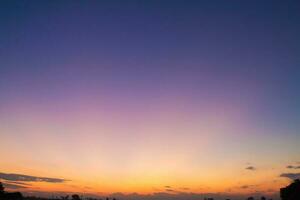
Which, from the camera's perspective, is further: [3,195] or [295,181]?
[3,195]

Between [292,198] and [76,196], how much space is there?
15241 centimetres

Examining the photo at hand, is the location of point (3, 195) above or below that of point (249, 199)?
below

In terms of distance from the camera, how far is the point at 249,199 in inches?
6949

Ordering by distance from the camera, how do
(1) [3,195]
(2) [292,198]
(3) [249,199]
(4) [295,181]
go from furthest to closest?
(3) [249,199]
(1) [3,195]
(4) [295,181]
(2) [292,198]

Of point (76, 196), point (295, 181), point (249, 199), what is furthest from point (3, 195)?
point (249, 199)

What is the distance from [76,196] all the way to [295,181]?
15011 centimetres

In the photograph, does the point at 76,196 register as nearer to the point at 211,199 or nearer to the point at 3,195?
the point at 211,199

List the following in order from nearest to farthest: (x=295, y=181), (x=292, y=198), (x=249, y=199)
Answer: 1. (x=292, y=198)
2. (x=295, y=181)
3. (x=249, y=199)

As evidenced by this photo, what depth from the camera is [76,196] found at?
7338 inches

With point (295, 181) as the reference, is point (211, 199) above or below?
above

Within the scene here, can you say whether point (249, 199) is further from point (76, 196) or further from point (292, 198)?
point (292, 198)

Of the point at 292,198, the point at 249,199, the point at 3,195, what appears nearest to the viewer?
the point at 292,198

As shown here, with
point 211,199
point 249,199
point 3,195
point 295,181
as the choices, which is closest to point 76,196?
point 211,199

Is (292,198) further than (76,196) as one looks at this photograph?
No
